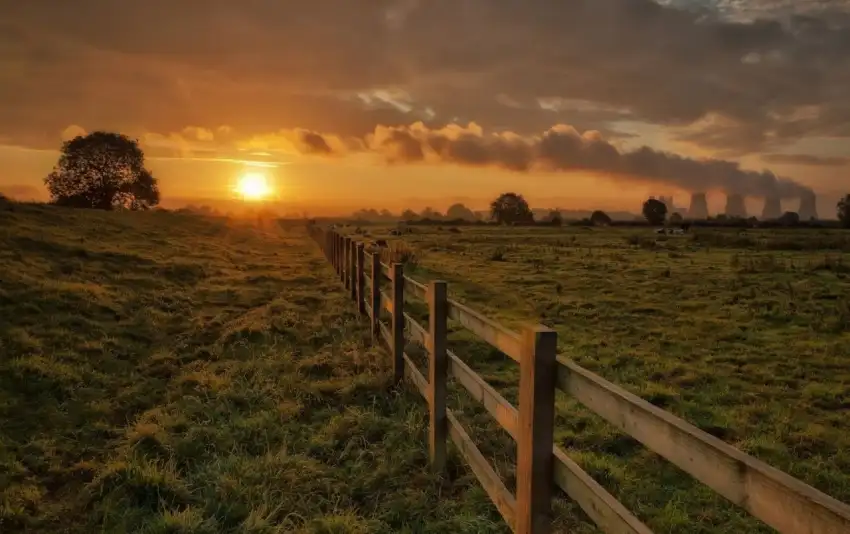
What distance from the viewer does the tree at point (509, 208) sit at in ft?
470

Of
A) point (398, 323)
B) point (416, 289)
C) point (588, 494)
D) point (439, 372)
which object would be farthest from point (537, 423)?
point (398, 323)

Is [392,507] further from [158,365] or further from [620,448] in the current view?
[158,365]

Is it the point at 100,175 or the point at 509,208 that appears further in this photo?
the point at 509,208

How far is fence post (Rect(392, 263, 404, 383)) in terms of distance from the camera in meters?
7.76

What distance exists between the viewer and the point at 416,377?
267 inches

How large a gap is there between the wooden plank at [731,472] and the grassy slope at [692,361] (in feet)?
9.63

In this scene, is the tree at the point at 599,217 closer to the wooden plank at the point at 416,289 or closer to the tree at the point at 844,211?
the tree at the point at 844,211

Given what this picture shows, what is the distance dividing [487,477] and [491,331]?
1131 millimetres

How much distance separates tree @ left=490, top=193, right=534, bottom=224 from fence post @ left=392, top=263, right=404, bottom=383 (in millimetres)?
134828

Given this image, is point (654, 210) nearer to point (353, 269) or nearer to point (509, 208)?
point (509, 208)

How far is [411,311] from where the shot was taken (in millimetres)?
13758

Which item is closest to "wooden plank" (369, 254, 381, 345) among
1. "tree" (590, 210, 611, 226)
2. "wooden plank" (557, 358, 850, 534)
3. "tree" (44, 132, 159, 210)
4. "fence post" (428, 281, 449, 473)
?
"fence post" (428, 281, 449, 473)

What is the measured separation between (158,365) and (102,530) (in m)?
5.01

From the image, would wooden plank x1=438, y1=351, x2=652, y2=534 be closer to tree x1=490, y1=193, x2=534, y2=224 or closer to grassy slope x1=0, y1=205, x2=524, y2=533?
grassy slope x1=0, y1=205, x2=524, y2=533
